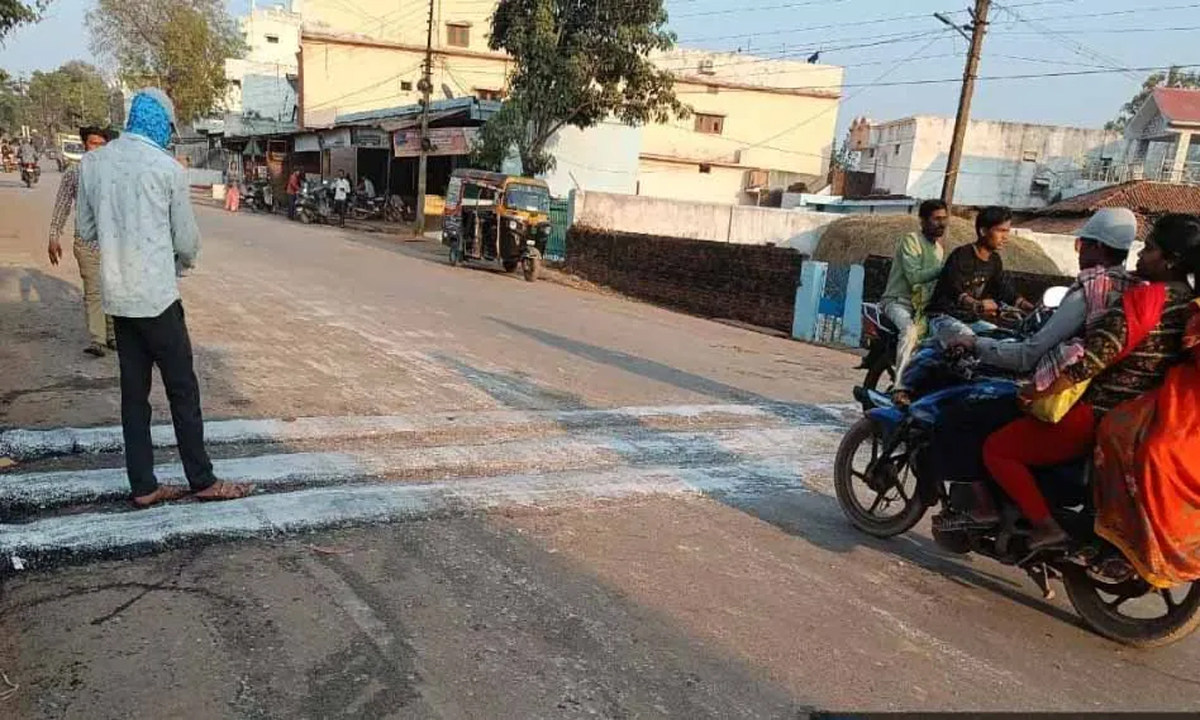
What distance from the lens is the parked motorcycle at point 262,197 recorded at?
37750 millimetres

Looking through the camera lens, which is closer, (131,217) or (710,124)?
(131,217)

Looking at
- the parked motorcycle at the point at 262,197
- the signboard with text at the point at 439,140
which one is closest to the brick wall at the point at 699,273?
the signboard with text at the point at 439,140

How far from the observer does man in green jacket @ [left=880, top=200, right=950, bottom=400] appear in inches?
263

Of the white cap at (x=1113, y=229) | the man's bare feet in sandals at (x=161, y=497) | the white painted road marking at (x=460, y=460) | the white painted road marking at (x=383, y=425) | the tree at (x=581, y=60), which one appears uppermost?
the tree at (x=581, y=60)

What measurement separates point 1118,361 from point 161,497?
442cm

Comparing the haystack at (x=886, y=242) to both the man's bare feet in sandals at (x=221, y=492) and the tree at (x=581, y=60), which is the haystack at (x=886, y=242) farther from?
the man's bare feet in sandals at (x=221, y=492)

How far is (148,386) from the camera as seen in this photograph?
13.9ft

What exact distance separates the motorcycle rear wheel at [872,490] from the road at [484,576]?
4.1 inches

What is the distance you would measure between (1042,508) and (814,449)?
2.75 m

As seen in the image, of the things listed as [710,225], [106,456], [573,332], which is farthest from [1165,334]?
[710,225]

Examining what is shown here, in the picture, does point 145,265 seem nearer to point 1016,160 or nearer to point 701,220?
point 701,220

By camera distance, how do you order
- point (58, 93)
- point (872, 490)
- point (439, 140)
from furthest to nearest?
1. point (58, 93)
2. point (439, 140)
3. point (872, 490)

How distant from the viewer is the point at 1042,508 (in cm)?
364

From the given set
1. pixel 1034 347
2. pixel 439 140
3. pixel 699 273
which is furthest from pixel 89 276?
pixel 439 140
